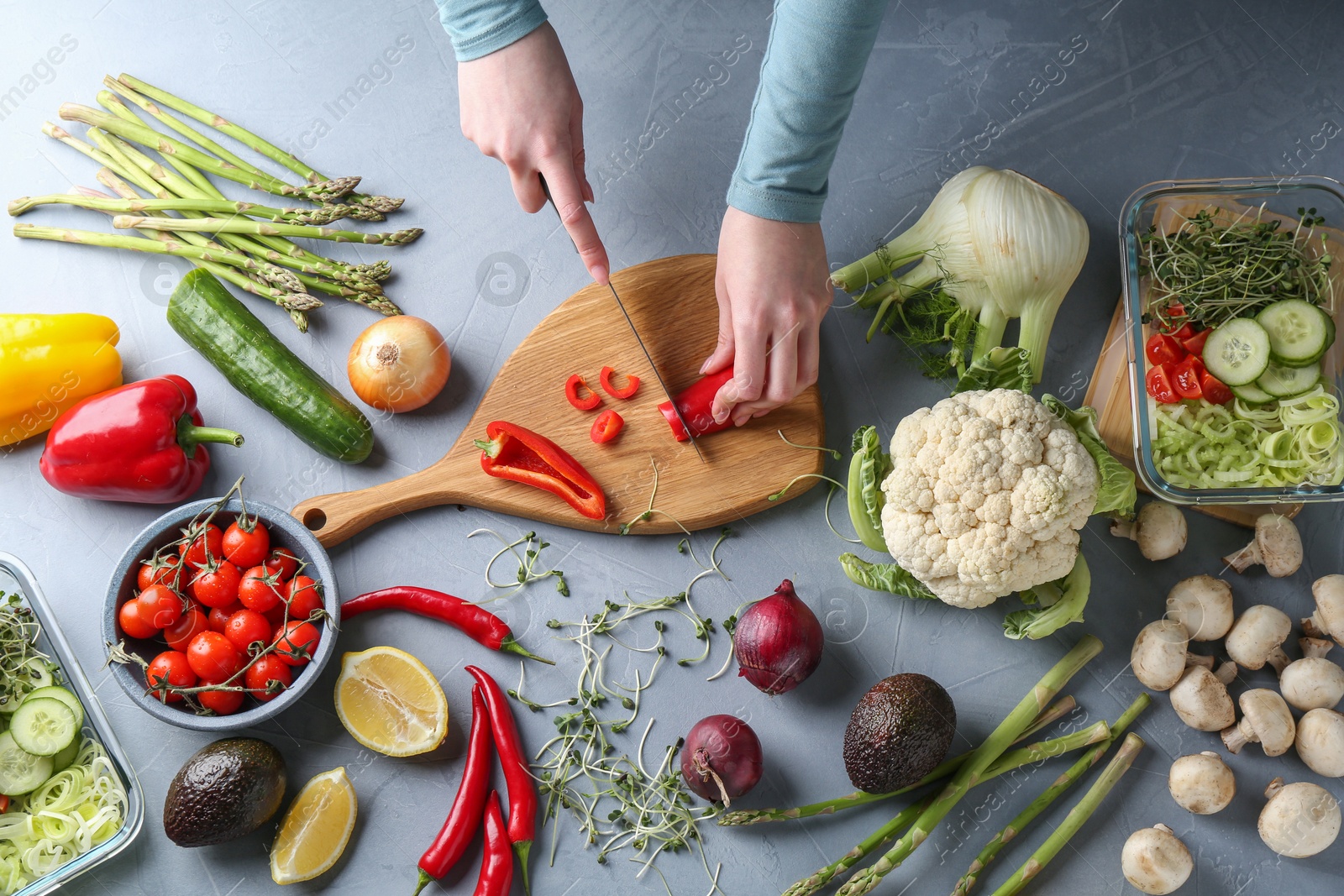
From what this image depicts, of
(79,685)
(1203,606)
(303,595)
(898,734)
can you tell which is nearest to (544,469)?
(303,595)

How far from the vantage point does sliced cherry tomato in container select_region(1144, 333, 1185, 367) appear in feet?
6.05

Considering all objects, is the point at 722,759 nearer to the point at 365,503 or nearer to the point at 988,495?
the point at 988,495

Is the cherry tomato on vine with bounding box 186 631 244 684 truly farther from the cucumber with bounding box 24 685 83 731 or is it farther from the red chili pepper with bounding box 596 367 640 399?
the red chili pepper with bounding box 596 367 640 399

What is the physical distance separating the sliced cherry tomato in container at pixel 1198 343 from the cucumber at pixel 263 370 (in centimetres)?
175

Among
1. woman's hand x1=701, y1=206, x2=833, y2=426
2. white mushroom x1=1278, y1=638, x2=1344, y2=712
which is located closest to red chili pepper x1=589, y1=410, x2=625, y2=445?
woman's hand x1=701, y1=206, x2=833, y2=426

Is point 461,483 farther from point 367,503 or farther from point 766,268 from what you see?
point 766,268

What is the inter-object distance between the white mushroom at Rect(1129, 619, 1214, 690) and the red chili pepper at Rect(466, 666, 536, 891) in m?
1.30

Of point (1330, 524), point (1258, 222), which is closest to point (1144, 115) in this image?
point (1258, 222)

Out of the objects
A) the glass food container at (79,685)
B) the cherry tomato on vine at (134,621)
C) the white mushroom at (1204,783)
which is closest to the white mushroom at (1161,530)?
the white mushroom at (1204,783)

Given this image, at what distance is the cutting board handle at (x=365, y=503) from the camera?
192cm

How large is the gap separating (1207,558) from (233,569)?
207 cm

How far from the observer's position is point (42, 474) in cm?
199

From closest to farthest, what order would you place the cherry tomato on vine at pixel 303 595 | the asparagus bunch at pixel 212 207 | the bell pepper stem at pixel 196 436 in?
the cherry tomato on vine at pixel 303 595 < the bell pepper stem at pixel 196 436 < the asparagus bunch at pixel 212 207

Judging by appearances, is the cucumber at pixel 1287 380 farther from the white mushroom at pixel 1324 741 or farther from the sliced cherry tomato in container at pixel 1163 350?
the white mushroom at pixel 1324 741
